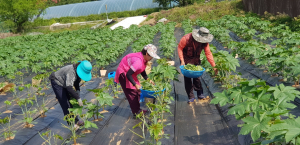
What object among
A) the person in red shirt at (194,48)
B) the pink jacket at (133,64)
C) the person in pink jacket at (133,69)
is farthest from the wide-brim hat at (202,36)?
the pink jacket at (133,64)

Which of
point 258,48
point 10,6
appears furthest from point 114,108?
point 10,6

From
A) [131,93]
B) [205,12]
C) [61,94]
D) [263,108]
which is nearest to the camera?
[263,108]

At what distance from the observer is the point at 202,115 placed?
410 centimetres

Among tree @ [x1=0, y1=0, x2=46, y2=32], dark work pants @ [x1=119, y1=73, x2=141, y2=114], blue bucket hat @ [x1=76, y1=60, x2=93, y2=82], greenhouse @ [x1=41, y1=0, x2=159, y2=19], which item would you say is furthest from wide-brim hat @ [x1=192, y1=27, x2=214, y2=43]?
greenhouse @ [x1=41, y1=0, x2=159, y2=19]

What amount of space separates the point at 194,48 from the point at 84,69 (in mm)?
1929

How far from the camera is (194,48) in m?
4.31

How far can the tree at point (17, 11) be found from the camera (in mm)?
31603

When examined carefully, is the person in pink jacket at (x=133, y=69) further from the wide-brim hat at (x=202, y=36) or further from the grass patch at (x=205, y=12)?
the grass patch at (x=205, y=12)

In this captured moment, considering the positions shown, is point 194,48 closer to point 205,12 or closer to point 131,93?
point 131,93

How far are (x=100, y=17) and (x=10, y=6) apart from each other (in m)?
12.0

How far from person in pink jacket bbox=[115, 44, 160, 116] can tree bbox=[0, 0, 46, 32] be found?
32.4 meters

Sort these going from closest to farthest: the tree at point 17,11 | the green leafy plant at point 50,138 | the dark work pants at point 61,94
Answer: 1. the green leafy plant at point 50,138
2. the dark work pants at point 61,94
3. the tree at point 17,11

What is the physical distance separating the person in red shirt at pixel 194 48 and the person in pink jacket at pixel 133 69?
2.79 feet

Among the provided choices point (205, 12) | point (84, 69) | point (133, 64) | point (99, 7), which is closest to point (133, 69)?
point (133, 64)
